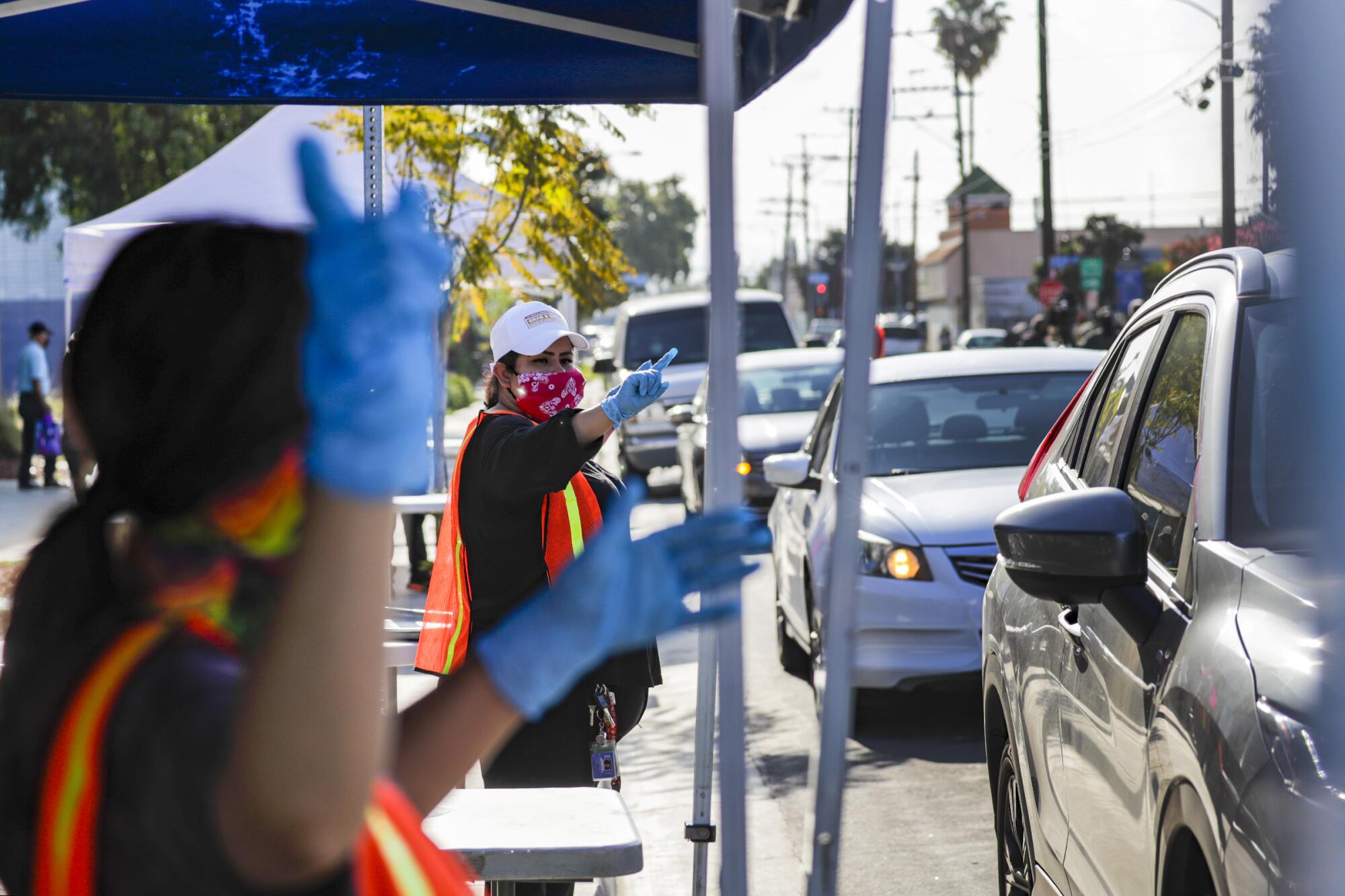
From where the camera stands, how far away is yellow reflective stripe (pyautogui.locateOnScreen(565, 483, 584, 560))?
3.98 m

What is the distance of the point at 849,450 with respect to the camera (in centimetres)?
173

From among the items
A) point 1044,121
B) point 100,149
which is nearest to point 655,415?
point 100,149

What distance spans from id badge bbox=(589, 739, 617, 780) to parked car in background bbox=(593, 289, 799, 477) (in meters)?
14.0

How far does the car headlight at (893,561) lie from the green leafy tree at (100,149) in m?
24.3

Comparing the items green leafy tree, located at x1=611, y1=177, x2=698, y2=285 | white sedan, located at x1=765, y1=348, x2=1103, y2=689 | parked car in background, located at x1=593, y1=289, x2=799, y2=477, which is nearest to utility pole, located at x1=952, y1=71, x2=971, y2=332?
green leafy tree, located at x1=611, y1=177, x2=698, y2=285

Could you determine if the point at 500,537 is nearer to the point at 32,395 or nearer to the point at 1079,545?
the point at 1079,545

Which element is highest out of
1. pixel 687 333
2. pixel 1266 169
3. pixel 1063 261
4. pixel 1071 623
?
pixel 1063 261

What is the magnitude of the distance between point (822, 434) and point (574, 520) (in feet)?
14.9

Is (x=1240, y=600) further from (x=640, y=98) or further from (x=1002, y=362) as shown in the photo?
(x=1002, y=362)

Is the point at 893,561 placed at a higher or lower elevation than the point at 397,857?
lower

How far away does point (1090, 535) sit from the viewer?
262 centimetres

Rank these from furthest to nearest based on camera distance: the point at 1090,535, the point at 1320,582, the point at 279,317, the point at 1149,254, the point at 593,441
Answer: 1. the point at 1149,254
2. the point at 593,441
3. the point at 1090,535
4. the point at 1320,582
5. the point at 279,317

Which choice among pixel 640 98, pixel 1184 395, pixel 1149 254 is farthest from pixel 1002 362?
pixel 1149 254

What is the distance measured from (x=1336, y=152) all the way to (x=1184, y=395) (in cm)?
191
